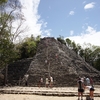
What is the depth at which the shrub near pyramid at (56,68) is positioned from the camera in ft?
75.0

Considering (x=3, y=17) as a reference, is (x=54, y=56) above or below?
below

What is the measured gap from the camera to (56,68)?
25.0 m

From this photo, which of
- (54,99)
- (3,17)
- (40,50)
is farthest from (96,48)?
(54,99)

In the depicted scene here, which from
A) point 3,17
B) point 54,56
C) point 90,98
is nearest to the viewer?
point 90,98

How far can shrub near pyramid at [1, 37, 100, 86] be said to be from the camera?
22.9 metres

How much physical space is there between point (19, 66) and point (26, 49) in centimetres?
1669

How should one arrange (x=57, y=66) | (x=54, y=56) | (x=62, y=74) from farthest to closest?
(x=54, y=56) < (x=57, y=66) < (x=62, y=74)

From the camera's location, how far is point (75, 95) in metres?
12.3

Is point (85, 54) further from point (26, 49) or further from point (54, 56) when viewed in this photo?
point (54, 56)

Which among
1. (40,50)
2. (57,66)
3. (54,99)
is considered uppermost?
(40,50)

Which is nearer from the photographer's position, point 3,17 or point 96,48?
point 3,17

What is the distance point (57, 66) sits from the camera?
2533cm

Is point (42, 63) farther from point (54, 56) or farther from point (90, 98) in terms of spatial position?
point (90, 98)

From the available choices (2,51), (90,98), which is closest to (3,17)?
(2,51)
